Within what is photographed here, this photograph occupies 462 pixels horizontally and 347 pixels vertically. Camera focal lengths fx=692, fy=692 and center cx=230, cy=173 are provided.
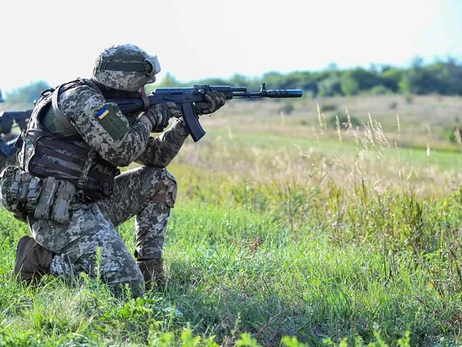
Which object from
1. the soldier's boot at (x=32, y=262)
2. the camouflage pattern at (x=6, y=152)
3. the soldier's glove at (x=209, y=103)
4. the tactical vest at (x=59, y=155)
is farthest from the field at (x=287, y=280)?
the camouflage pattern at (x=6, y=152)

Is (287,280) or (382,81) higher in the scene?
(287,280)

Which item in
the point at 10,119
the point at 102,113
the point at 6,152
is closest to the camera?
the point at 102,113

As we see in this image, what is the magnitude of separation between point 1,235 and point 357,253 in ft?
9.91

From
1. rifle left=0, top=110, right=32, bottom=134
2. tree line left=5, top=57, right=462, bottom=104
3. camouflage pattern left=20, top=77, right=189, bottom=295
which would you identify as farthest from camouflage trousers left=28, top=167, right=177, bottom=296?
tree line left=5, top=57, right=462, bottom=104

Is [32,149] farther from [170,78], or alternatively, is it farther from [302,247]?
[170,78]

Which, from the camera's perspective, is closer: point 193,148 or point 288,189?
point 288,189

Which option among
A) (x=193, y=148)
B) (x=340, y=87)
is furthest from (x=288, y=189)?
(x=340, y=87)

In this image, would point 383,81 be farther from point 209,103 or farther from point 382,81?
point 209,103

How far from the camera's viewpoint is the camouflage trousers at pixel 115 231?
14.9ft

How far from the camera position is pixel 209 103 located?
17.6 ft

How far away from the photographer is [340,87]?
75.6 meters

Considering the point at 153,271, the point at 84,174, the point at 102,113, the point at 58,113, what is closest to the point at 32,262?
the point at 84,174

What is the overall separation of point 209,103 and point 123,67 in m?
0.82

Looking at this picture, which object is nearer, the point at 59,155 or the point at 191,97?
the point at 59,155
